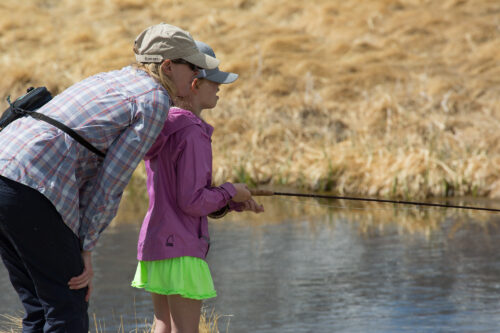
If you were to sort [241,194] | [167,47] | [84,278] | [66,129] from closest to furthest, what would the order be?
[66,129]
[84,278]
[167,47]
[241,194]

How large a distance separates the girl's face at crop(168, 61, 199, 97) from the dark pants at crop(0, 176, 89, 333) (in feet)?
2.36

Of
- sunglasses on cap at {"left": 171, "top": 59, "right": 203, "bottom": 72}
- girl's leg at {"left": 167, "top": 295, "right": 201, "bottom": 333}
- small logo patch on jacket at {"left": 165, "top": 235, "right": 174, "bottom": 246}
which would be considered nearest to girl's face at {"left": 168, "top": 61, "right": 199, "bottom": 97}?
sunglasses on cap at {"left": 171, "top": 59, "right": 203, "bottom": 72}

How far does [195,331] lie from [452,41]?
68.9ft

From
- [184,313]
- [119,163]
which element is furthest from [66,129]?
[184,313]

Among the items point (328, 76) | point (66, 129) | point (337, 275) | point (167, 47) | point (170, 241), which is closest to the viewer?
point (66, 129)

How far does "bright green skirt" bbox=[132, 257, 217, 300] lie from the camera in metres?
3.63

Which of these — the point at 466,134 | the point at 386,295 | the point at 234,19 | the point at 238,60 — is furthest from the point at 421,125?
the point at 234,19

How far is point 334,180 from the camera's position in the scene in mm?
13102

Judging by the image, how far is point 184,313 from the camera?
3705 mm

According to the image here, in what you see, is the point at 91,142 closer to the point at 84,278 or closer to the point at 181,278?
the point at 84,278

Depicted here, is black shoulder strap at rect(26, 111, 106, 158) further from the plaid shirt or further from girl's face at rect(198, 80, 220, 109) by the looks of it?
girl's face at rect(198, 80, 220, 109)

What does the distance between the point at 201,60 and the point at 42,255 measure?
3.20 feet

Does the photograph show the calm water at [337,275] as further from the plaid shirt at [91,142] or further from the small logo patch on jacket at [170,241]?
the plaid shirt at [91,142]

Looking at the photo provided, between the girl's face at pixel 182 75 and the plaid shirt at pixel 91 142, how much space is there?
6.8 inches
